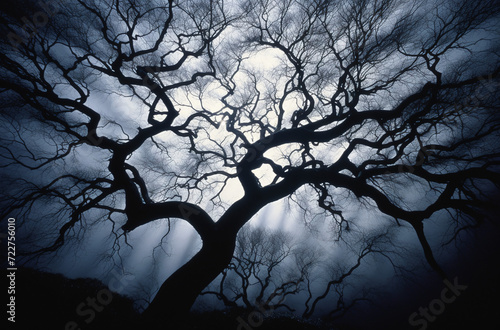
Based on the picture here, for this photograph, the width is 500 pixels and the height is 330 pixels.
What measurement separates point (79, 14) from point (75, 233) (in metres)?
6.39

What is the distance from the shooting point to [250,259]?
11.9 m

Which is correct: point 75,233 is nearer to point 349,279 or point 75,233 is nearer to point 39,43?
point 39,43

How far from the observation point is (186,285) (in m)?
3.59

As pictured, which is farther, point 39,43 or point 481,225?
point 39,43

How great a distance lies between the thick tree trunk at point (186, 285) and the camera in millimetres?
3219

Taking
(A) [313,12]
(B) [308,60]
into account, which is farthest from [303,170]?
(A) [313,12]

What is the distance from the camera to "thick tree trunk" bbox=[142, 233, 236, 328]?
127 inches

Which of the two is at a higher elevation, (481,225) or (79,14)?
(79,14)

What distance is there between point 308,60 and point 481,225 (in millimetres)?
5994

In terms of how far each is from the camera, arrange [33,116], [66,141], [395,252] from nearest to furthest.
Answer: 1. [33,116]
2. [66,141]
3. [395,252]

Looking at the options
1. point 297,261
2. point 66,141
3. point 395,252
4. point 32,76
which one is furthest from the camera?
point 297,261

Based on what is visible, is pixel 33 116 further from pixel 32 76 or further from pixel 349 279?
pixel 349 279

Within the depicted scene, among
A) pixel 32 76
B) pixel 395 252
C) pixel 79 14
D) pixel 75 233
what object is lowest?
pixel 395 252

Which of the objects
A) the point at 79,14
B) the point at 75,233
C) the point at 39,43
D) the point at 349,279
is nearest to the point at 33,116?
the point at 39,43
